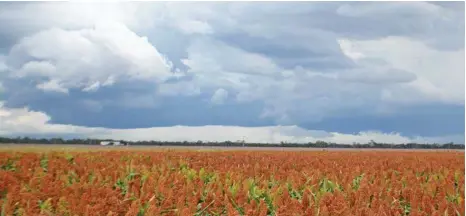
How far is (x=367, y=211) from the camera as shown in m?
7.66

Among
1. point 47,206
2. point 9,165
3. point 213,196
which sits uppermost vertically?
point 9,165

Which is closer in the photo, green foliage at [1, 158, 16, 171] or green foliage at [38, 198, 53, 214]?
green foliage at [38, 198, 53, 214]

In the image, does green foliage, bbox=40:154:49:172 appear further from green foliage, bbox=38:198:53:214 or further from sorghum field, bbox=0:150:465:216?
green foliage, bbox=38:198:53:214

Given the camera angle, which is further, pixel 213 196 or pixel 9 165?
pixel 9 165

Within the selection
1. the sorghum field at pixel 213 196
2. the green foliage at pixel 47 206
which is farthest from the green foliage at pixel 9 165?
the green foliage at pixel 47 206

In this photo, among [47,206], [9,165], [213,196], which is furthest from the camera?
[9,165]

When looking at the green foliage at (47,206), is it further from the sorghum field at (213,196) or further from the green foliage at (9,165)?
the green foliage at (9,165)

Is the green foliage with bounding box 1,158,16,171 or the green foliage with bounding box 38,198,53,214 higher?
the green foliage with bounding box 1,158,16,171

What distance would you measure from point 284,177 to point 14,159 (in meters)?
7.48

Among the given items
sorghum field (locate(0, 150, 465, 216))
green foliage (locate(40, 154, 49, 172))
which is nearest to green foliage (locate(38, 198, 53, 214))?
sorghum field (locate(0, 150, 465, 216))

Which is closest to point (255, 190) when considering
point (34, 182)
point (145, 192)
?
point (145, 192)

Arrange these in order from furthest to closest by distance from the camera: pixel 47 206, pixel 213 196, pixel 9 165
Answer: pixel 9 165
pixel 213 196
pixel 47 206

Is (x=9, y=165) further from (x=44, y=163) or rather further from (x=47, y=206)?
(x=47, y=206)

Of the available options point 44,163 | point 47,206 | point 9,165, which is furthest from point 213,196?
point 9,165
